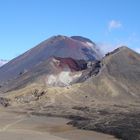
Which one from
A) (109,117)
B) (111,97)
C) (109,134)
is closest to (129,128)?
(109,134)

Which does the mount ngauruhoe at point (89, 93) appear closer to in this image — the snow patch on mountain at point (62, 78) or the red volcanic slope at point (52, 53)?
the snow patch on mountain at point (62, 78)

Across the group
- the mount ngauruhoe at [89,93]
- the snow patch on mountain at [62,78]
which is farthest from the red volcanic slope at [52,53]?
the snow patch on mountain at [62,78]

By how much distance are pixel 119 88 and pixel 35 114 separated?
2394 cm

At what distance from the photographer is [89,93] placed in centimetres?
8962

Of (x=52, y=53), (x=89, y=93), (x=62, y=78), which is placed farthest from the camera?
(x=52, y=53)

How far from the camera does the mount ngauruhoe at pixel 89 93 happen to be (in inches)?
2344

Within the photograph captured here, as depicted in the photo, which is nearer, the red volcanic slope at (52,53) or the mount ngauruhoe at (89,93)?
the mount ngauruhoe at (89,93)

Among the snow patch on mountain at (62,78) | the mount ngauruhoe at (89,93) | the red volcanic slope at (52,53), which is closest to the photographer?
→ the mount ngauruhoe at (89,93)

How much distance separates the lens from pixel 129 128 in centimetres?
5003

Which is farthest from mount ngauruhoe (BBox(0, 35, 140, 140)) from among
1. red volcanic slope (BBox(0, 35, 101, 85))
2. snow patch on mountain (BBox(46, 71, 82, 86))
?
red volcanic slope (BBox(0, 35, 101, 85))

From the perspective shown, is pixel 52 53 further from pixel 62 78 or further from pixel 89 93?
pixel 89 93

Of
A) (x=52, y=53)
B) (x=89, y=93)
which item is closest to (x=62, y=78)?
(x=89, y=93)

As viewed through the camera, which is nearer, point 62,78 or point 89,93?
point 89,93

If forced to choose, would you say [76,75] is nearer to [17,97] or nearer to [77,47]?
[17,97]
